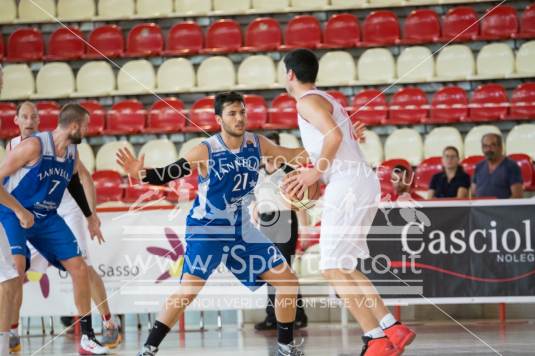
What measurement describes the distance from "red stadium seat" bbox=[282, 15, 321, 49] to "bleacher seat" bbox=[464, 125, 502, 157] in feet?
10.1

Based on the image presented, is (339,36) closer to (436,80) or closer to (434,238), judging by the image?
(436,80)

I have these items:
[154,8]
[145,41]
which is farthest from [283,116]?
[154,8]

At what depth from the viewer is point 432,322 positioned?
8992 millimetres

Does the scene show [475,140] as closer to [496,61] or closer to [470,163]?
[470,163]

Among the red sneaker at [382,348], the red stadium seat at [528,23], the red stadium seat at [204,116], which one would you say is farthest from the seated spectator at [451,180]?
the red sneaker at [382,348]

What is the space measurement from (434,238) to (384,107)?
4.41 metres

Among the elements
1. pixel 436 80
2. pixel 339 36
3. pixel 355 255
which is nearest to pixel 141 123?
pixel 339 36

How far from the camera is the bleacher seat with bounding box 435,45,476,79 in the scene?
12.8 meters

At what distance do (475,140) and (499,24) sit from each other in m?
2.41

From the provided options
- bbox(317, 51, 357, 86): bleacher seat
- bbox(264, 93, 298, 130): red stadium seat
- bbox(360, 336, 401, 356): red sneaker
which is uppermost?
bbox(317, 51, 357, 86): bleacher seat

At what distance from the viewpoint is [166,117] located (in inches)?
512

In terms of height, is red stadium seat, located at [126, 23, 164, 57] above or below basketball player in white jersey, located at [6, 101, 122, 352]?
above

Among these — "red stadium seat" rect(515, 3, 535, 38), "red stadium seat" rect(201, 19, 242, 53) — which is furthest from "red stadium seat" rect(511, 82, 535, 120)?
"red stadium seat" rect(201, 19, 242, 53)

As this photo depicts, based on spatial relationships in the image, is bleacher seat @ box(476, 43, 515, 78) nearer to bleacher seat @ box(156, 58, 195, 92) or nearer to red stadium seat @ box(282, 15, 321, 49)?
red stadium seat @ box(282, 15, 321, 49)
